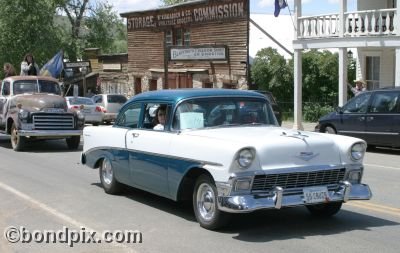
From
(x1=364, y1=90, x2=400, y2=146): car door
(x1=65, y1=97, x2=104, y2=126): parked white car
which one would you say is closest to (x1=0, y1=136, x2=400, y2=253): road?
(x1=364, y1=90, x2=400, y2=146): car door

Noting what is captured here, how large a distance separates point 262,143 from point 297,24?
1827cm

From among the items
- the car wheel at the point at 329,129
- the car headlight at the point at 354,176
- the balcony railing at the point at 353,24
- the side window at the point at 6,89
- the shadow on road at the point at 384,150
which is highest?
the balcony railing at the point at 353,24

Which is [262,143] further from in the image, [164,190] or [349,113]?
[349,113]

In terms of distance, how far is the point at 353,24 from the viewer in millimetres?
22438

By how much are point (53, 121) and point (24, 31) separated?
27.7 meters

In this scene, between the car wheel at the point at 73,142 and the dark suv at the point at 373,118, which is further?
the car wheel at the point at 73,142

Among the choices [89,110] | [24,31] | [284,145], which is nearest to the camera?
[284,145]

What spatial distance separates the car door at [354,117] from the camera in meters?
16.9

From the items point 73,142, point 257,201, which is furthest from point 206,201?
point 73,142

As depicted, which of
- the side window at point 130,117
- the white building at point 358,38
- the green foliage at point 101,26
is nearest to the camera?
the side window at point 130,117

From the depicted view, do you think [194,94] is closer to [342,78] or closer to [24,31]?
[342,78]

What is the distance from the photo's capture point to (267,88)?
95.6 feet

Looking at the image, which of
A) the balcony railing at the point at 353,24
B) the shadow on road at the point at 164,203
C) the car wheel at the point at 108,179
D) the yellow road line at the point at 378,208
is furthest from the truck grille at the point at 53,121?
the balcony railing at the point at 353,24

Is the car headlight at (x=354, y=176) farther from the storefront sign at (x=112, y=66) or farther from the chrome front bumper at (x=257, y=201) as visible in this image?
the storefront sign at (x=112, y=66)
